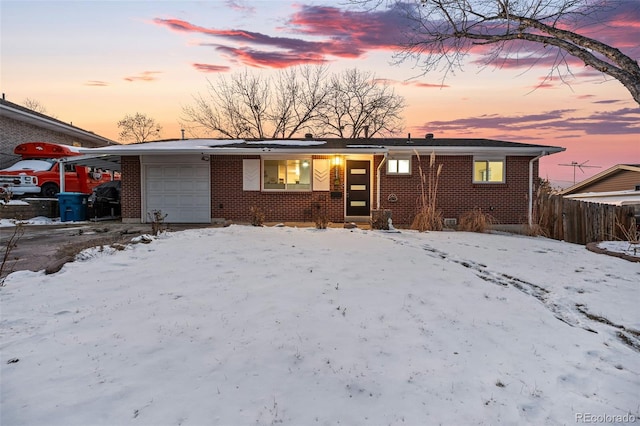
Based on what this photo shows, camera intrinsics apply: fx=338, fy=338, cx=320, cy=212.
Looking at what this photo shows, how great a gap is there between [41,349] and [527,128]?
21956 mm

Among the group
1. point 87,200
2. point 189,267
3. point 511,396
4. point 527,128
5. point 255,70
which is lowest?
point 511,396

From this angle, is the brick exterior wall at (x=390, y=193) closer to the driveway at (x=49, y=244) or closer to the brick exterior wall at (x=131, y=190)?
the brick exterior wall at (x=131, y=190)

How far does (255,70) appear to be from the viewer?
27.0m

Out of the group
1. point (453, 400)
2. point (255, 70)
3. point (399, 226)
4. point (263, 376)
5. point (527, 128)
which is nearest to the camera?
point (453, 400)

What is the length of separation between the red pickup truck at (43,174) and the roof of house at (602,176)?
24.4 metres

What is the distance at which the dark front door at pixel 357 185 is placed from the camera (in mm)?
13391

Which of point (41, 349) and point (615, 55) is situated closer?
point (41, 349)

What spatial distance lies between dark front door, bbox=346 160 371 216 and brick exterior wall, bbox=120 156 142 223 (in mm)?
8093

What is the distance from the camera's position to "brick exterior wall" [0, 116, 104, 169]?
1639cm

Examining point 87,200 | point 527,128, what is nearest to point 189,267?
point 87,200

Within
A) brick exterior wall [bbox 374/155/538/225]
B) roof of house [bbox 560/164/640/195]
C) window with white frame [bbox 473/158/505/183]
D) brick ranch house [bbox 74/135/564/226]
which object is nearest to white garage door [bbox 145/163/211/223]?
brick ranch house [bbox 74/135/564/226]

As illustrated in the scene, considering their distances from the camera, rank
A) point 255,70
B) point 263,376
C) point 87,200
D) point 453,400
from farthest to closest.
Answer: point 255,70
point 87,200
point 263,376
point 453,400

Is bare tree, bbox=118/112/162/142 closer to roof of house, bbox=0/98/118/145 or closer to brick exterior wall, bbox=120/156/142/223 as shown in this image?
roof of house, bbox=0/98/118/145

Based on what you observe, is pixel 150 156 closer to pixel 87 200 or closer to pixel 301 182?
pixel 87 200
